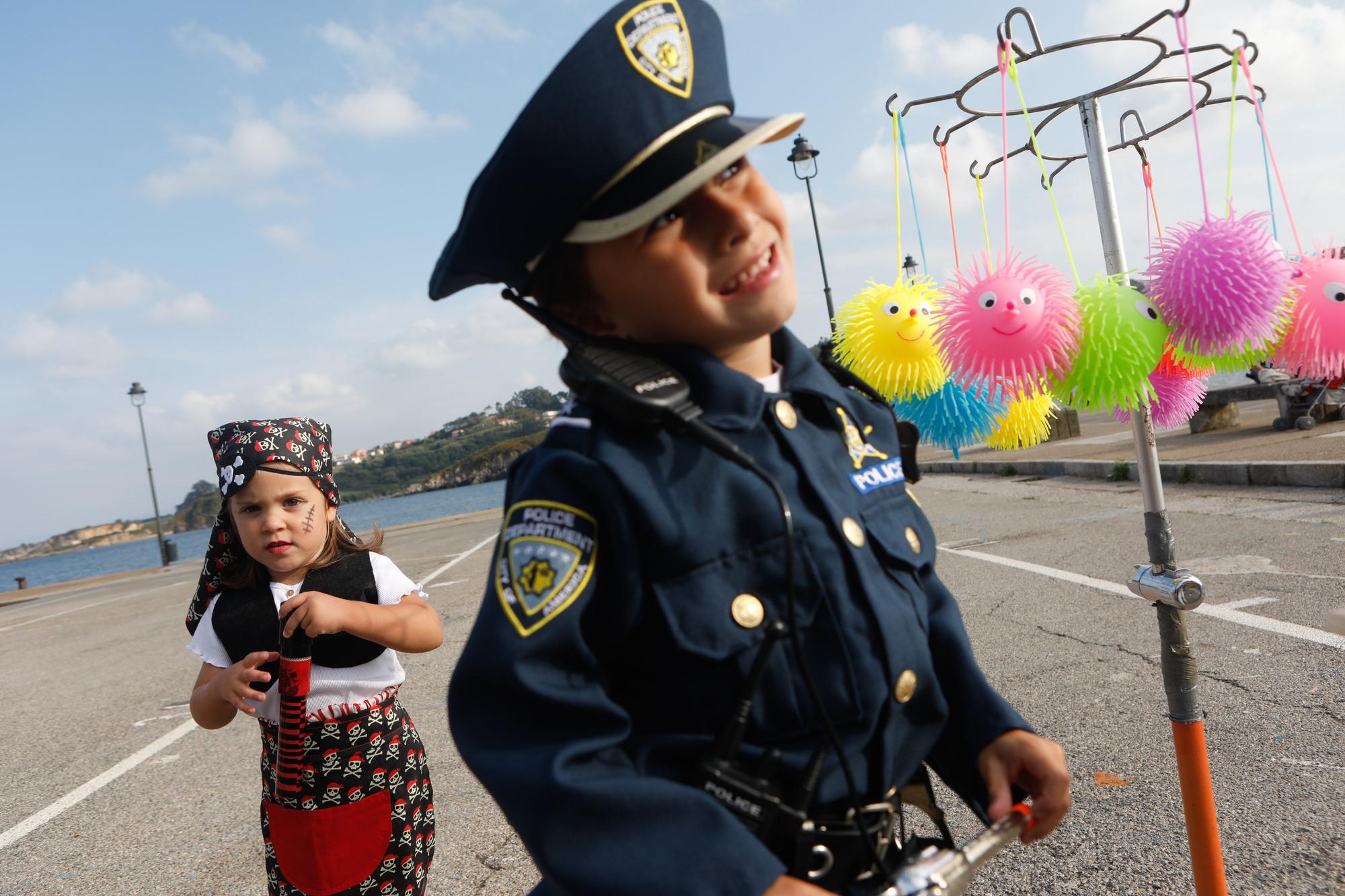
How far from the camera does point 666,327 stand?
48.4 inches

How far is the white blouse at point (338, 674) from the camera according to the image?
2348 mm

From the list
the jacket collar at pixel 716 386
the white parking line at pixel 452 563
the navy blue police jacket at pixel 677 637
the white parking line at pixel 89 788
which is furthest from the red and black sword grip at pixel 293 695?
the white parking line at pixel 452 563

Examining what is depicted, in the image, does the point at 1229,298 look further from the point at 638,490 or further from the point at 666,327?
the point at 638,490

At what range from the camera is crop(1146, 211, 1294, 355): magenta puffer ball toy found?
68.0 inches

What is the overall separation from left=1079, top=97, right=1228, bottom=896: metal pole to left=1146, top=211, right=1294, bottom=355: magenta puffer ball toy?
0.56 ft

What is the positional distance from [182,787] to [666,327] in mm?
4613

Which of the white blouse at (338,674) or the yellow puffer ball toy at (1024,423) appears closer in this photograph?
the yellow puffer ball toy at (1024,423)

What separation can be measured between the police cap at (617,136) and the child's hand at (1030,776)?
0.90m

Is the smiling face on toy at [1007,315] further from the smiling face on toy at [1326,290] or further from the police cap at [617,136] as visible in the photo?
the police cap at [617,136]

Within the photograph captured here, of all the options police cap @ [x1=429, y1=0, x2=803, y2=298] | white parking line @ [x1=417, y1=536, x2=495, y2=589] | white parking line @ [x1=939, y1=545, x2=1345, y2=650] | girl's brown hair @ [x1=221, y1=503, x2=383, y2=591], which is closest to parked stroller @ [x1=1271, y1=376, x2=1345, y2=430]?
white parking line @ [x1=939, y1=545, x2=1345, y2=650]

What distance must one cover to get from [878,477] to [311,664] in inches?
61.7

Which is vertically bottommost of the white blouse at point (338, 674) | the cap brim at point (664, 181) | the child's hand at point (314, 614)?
the white blouse at point (338, 674)

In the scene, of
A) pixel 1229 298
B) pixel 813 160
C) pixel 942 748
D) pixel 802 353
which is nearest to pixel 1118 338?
pixel 1229 298

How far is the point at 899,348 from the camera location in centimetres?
198
